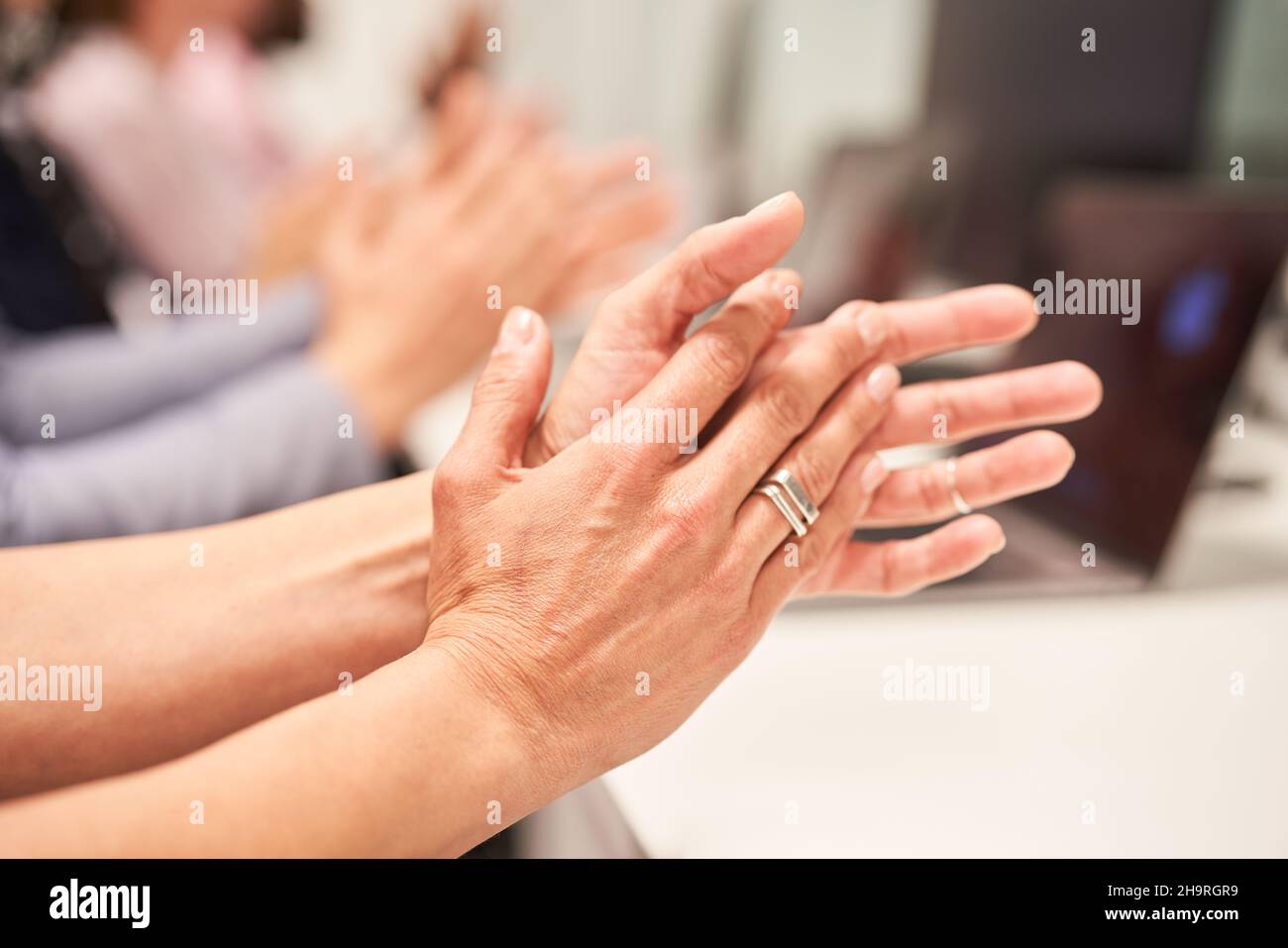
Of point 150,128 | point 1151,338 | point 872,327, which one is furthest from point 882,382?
point 150,128

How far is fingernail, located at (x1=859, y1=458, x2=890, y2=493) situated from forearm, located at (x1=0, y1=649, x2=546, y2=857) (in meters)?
0.27

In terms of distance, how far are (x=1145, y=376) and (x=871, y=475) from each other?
406mm

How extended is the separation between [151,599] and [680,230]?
1416mm

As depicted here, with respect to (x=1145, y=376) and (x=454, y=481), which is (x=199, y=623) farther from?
(x=1145, y=376)

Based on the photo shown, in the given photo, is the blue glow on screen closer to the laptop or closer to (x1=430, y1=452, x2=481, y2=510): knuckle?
the laptop

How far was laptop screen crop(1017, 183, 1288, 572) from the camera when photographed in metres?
0.85

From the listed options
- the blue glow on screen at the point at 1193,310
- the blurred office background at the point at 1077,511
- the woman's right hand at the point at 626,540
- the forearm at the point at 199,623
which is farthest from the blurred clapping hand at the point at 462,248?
the blue glow on screen at the point at 1193,310

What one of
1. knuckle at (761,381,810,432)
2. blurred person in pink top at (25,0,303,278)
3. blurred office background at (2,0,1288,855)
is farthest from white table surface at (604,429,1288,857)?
blurred person in pink top at (25,0,303,278)

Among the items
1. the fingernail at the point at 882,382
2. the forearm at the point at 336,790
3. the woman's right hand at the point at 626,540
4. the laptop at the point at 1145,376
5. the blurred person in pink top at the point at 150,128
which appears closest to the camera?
the forearm at the point at 336,790

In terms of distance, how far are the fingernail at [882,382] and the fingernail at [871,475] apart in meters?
0.04

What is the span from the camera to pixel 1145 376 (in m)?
0.90

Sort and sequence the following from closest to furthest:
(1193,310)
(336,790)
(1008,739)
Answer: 1. (336,790)
2. (1008,739)
3. (1193,310)

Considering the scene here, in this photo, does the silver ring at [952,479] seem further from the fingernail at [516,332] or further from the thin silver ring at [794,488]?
the fingernail at [516,332]

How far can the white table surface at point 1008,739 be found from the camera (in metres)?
0.57
